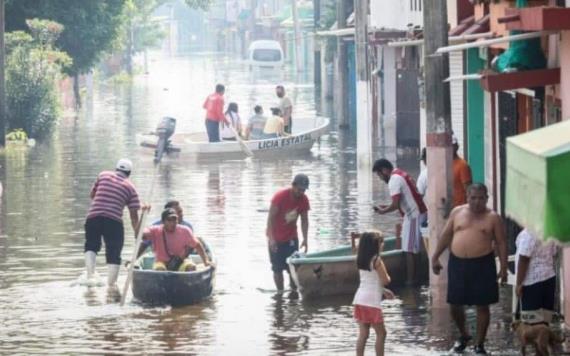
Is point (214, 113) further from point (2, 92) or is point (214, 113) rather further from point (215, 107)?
point (2, 92)

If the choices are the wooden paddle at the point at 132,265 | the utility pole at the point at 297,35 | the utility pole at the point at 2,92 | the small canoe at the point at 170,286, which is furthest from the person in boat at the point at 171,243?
the utility pole at the point at 297,35

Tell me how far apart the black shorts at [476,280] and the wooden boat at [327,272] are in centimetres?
331

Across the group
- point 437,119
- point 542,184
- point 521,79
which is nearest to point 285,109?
point 437,119

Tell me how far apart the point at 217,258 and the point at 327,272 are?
3.54m

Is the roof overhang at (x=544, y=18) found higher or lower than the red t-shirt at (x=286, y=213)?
higher

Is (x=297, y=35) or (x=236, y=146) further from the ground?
(x=297, y=35)

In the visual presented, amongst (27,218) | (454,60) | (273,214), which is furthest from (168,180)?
(273,214)

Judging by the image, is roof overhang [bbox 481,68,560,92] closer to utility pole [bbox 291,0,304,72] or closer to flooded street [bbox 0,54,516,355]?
flooded street [bbox 0,54,516,355]

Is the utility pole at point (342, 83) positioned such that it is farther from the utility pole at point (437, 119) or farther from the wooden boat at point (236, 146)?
the utility pole at point (437, 119)

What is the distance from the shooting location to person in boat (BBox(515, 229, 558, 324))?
13633mm

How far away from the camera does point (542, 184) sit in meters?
8.85

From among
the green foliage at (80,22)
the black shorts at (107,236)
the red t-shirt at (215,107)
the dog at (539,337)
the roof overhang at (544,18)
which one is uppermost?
the green foliage at (80,22)

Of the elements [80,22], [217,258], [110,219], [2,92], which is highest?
[80,22]

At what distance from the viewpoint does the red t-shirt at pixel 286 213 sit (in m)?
17.9
